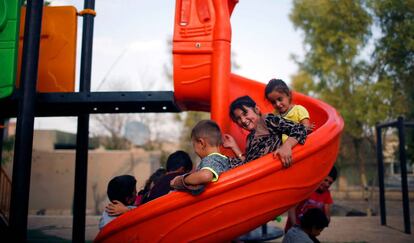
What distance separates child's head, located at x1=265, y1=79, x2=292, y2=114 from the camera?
2760mm

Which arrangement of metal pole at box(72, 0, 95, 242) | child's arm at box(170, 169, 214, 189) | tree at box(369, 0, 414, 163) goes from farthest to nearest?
1. tree at box(369, 0, 414, 163)
2. metal pole at box(72, 0, 95, 242)
3. child's arm at box(170, 169, 214, 189)

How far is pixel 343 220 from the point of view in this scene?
746 cm

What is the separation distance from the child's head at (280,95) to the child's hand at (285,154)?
558 millimetres

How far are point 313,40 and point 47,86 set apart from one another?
15253mm

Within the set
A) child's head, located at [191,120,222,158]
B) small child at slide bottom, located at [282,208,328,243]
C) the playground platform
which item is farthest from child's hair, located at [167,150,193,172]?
the playground platform

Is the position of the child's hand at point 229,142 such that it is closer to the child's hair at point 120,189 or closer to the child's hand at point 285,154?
the child's hand at point 285,154

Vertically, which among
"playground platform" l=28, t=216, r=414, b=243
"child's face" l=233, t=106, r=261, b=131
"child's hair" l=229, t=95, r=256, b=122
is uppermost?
"child's hair" l=229, t=95, r=256, b=122

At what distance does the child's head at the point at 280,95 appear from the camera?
2.76 m

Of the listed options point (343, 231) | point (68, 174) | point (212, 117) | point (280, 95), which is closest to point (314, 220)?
point (280, 95)

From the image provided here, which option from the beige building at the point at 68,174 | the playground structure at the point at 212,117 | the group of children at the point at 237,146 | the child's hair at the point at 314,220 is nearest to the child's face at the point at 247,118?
the group of children at the point at 237,146

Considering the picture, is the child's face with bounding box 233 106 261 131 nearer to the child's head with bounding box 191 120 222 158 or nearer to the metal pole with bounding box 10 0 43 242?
the child's head with bounding box 191 120 222 158

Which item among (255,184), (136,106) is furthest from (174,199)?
(136,106)

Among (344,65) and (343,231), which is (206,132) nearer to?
(343,231)

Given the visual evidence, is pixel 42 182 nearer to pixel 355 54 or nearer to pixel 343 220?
pixel 343 220
